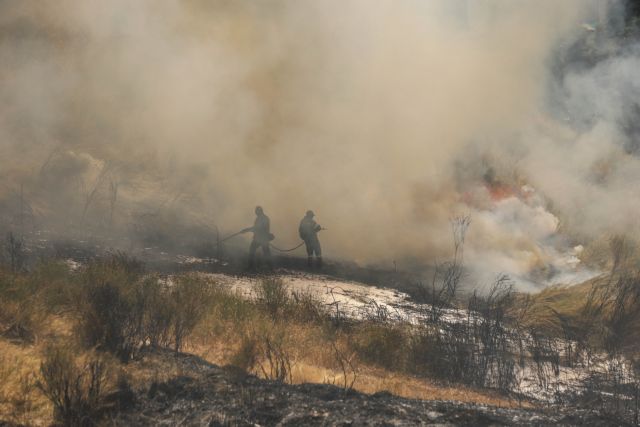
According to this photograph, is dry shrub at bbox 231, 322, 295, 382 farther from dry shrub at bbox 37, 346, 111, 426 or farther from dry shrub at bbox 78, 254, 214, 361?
dry shrub at bbox 37, 346, 111, 426

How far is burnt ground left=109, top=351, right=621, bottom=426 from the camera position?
575 cm

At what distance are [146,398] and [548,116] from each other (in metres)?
19.5

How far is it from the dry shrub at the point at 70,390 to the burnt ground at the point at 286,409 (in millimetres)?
231

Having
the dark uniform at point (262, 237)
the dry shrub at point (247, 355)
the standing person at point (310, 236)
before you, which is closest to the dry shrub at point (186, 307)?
the dry shrub at point (247, 355)

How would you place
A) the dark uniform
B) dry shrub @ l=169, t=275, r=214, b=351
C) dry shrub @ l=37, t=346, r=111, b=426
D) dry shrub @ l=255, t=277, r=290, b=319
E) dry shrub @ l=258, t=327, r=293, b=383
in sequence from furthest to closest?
the dark uniform, dry shrub @ l=255, t=277, r=290, b=319, dry shrub @ l=169, t=275, r=214, b=351, dry shrub @ l=258, t=327, r=293, b=383, dry shrub @ l=37, t=346, r=111, b=426

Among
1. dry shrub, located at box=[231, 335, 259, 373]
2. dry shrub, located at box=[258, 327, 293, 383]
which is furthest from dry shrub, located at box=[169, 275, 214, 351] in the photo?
dry shrub, located at box=[258, 327, 293, 383]

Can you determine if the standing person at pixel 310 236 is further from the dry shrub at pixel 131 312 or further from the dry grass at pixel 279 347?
the dry shrub at pixel 131 312

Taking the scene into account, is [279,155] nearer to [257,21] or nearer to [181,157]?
[181,157]

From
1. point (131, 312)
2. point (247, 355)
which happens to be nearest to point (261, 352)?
point (247, 355)

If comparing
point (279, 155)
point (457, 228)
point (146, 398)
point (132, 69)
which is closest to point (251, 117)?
point (279, 155)

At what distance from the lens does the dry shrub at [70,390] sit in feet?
18.7

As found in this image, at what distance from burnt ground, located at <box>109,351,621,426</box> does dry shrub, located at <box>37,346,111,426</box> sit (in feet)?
0.76

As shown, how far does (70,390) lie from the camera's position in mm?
5871

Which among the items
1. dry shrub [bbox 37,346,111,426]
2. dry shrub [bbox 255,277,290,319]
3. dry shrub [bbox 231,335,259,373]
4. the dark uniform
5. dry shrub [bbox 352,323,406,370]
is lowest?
dry shrub [bbox 37,346,111,426]
